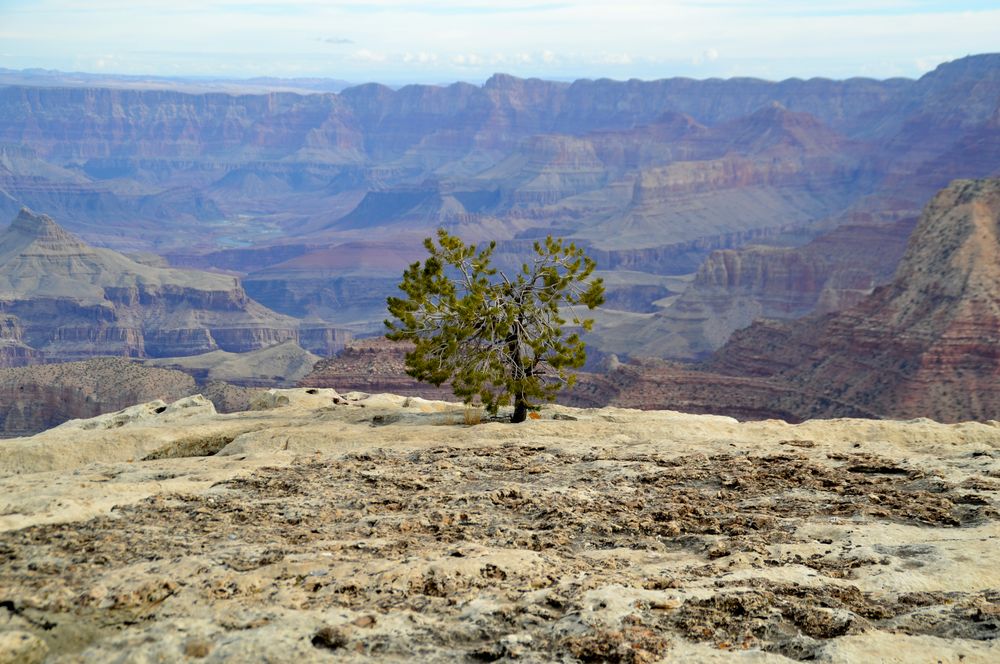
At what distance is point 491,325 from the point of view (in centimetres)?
2433

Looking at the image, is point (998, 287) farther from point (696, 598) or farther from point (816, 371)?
point (696, 598)

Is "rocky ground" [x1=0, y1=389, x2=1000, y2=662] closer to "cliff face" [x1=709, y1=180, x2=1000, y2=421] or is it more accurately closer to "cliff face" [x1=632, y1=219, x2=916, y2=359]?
"cliff face" [x1=709, y1=180, x2=1000, y2=421]

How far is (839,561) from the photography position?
12859mm

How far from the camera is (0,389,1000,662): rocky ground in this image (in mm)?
10828

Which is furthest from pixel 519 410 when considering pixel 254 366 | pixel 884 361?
pixel 254 366

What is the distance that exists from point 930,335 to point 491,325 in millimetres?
62601

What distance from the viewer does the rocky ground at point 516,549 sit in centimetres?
1083

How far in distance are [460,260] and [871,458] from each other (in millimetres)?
10919

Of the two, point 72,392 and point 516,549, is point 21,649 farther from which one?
point 72,392

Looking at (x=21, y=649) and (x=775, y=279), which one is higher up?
(x=21, y=649)

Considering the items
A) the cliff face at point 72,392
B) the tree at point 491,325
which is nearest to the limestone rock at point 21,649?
the tree at point 491,325

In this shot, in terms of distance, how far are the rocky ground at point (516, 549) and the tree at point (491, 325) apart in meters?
2.86

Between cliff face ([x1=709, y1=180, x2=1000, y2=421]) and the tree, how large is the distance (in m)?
54.4

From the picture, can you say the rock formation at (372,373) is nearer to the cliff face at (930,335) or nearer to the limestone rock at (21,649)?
the cliff face at (930,335)
